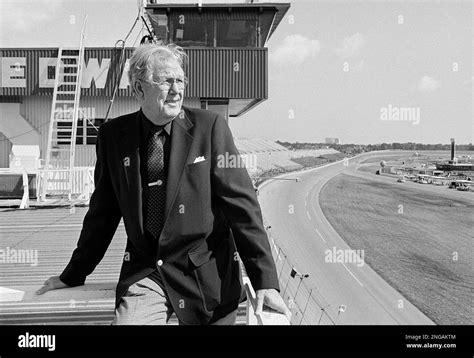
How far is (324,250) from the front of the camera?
34.5 meters

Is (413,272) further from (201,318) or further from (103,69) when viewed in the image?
(201,318)

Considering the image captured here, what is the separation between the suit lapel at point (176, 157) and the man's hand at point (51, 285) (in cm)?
60

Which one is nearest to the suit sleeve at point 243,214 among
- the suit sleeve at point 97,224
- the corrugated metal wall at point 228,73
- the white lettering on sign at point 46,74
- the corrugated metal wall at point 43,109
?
the suit sleeve at point 97,224

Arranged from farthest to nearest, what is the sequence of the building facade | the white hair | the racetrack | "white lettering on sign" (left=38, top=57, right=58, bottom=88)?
the racetrack < "white lettering on sign" (left=38, top=57, right=58, bottom=88) < the building facade < the white hair

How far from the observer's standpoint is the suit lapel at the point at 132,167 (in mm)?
1609

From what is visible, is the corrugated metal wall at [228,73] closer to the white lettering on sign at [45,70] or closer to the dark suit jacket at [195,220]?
the white lettering on sign at [45,70]

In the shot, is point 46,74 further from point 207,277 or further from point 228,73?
point 207,277

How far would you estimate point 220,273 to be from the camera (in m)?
1.65

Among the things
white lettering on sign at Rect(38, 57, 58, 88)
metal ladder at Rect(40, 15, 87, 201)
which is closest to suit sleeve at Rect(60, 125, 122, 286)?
metal ladder at Rect(40, 15, 87, 201)

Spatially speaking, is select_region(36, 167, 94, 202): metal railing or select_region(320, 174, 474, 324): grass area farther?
select_region(320, 174, 474, 324): grass area

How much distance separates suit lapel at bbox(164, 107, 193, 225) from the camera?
1568 mm

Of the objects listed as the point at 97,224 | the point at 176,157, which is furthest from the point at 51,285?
the point at 176,157

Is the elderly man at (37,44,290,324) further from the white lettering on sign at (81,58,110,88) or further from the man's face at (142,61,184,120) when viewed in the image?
the white lettering on sign at (81,58,110,88)

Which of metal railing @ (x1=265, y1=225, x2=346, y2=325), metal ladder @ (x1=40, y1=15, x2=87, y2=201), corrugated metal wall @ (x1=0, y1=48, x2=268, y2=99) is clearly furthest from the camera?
metal railing @ (x1=265, y1=225, x2=346, y2=325)
